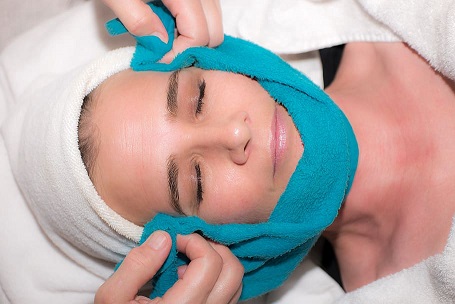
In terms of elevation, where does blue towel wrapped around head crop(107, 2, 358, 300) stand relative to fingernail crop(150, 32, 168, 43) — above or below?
below

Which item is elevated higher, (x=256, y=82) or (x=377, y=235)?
(x=256, y=82)

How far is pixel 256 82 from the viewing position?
1173mm

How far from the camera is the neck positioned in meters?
1.28

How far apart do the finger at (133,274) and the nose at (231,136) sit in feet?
0.71

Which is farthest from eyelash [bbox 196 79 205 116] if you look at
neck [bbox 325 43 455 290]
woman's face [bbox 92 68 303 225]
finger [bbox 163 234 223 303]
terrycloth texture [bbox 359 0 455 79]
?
terrycloth texture [bbox 359 0 455 79]

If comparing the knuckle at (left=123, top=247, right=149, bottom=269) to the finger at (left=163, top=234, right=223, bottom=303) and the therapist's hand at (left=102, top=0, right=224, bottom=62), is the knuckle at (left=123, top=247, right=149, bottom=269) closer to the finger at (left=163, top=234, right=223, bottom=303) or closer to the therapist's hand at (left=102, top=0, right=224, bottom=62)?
the finger at (left=163, top=234, right=223, bottom=303)

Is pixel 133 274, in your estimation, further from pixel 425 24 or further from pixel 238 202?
pixel 425 24

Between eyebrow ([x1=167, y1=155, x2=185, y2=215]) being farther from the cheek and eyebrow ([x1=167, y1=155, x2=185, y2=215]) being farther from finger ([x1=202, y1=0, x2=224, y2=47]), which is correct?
finger ([x1=202, y1=0, x2=224, y2=47])

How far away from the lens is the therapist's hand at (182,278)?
111cm

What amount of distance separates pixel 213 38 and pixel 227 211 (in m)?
0.39

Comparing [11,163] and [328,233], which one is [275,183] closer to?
[328,233]

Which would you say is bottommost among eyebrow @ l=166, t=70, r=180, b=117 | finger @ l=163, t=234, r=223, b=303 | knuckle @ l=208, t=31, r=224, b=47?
finger @ l=163, t=234, r=223, b=303

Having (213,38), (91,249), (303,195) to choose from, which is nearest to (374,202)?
(303,195)

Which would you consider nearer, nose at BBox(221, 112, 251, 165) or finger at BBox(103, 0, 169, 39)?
nose at BBox(221, 112, 251, 165)
